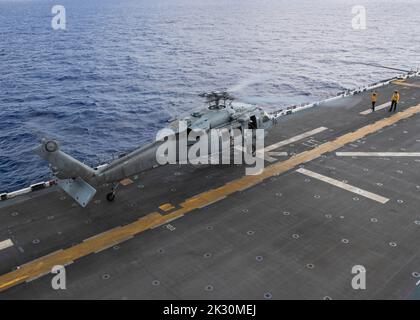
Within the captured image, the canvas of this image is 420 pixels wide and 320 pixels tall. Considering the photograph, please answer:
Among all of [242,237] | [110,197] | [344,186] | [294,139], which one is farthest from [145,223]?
[294,139]

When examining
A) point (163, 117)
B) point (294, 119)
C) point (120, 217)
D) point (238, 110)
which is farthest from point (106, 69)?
point (120, 217)

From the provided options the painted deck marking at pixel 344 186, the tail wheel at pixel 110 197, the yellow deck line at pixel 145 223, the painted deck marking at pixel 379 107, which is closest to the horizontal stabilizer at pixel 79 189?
the yellow deck line at pixel 145 223

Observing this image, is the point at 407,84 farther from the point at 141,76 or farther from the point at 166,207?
the point at 141,76

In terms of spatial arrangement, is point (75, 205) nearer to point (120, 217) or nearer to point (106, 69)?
point (120, 217)

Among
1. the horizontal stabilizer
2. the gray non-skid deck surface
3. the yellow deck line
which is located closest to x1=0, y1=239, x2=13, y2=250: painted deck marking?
the gray non-skid deck surface

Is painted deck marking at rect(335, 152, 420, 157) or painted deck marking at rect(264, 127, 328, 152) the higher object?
painted deck marking at rect(264, 127, 328, 152)

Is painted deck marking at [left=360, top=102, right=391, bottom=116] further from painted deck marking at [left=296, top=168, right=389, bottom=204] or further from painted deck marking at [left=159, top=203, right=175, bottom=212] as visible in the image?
painted deck marking at [left=159, top=203, right=175, bottom=212]
